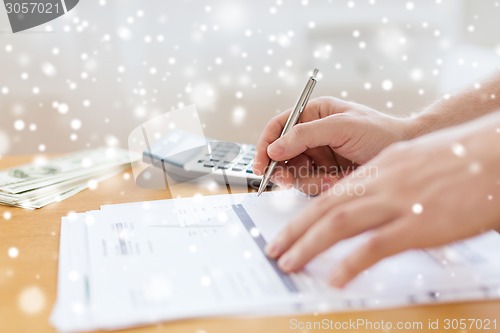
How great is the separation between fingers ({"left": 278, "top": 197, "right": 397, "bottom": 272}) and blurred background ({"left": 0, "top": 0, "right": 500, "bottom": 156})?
1155 millimetres

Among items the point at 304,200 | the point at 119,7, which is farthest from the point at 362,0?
the point at 304,200

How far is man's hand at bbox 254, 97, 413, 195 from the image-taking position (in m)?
0.77

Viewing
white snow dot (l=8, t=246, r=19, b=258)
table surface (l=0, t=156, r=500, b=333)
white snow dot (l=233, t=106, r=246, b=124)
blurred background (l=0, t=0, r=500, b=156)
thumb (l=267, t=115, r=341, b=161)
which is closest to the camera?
table surface (l=0, t=156, r=500, b=333)

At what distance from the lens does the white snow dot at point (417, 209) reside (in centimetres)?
47

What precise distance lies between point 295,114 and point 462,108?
0.95 ft

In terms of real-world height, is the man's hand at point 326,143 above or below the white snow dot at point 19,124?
above

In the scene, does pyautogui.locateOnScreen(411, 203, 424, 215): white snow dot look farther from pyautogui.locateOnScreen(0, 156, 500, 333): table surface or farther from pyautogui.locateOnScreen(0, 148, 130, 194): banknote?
pyautogui.locateOnScreen(0, 148, 130, 194): banknote

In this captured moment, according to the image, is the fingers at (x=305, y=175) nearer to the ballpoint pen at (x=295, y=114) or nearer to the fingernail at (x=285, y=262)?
the ballpoint pen at (x=295, y=114)

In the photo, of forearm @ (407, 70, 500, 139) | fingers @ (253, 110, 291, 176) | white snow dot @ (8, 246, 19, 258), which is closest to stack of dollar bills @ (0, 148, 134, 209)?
white snow dot @ (8, 246, 19, 258)

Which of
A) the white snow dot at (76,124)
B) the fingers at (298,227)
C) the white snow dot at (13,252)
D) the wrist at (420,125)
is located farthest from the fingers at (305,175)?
the white snow dot at (76,124)

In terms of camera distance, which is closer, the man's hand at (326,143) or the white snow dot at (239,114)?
the man's hand at (326,143)

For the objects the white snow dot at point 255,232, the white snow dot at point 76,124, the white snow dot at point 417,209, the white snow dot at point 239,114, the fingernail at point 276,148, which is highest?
the white snow dot at point 417,209

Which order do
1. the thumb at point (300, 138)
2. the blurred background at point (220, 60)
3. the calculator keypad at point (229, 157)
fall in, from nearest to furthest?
1. the thumb at point (300, 138)
2. the calculator keypad at point (229, 157)
3. the blurred background at point (220, 60)

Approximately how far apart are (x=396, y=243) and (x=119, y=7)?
125 centimetres
